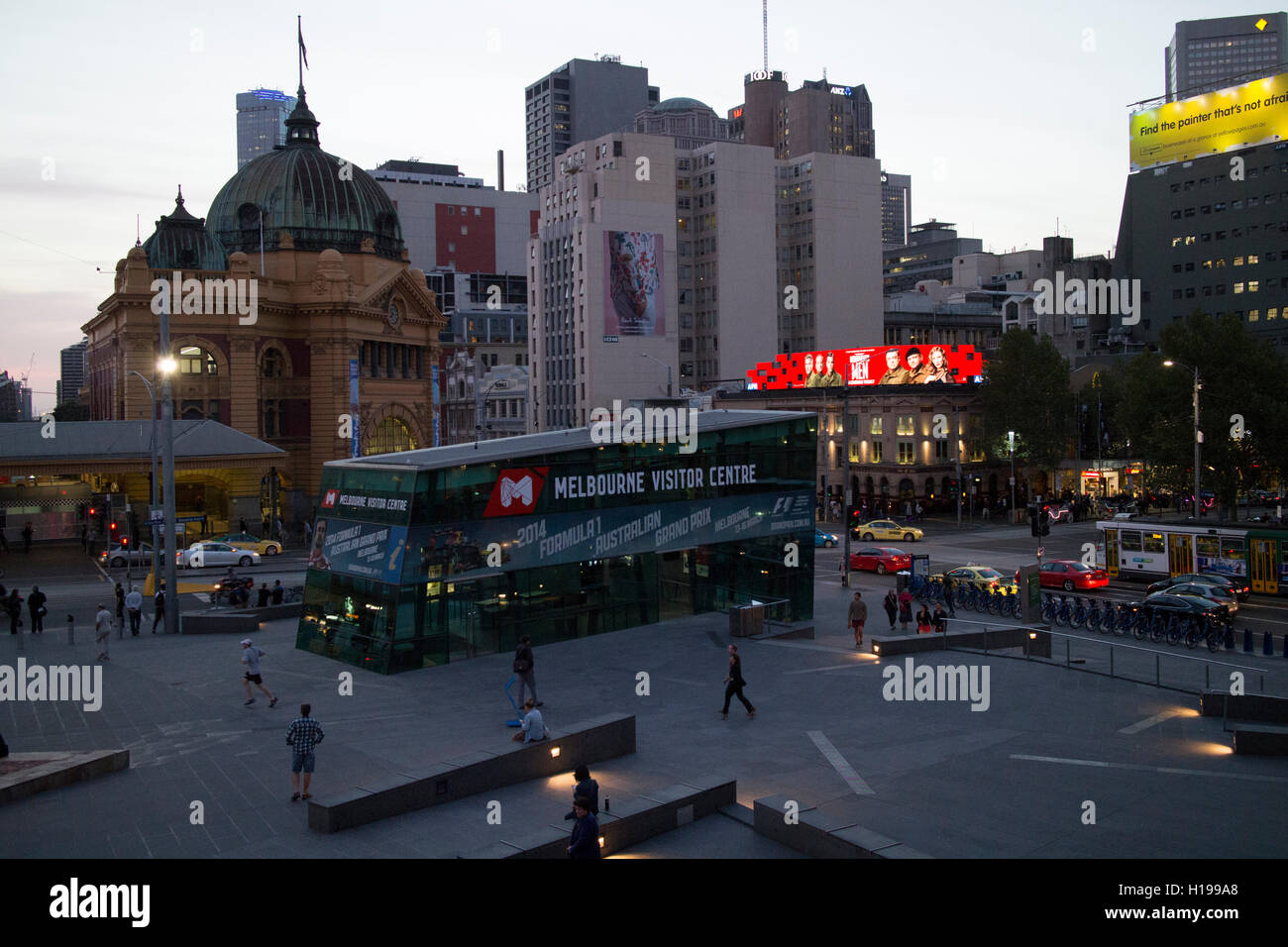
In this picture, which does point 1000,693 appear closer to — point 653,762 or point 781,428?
point 653,762

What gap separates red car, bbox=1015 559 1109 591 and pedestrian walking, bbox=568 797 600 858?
3528 centimetres

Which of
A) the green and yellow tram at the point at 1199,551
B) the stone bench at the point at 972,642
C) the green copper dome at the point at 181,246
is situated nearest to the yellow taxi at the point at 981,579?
the green and yellow tram at the point at 1199,551

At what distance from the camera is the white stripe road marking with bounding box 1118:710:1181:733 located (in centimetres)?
1922

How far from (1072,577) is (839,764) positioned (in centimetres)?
2858

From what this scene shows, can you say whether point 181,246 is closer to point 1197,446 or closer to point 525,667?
point 525,667

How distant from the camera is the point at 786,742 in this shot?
18.6m

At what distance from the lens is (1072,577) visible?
41938mm

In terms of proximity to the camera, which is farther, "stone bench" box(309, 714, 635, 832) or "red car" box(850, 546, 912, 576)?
"red car" box(850, 546, 912, 576)

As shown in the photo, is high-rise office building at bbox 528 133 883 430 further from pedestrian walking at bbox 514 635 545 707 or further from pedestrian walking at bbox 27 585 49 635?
pedestrian walking at bbox 514 635 545 707

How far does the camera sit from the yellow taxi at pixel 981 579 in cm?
3684

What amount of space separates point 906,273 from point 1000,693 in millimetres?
183622

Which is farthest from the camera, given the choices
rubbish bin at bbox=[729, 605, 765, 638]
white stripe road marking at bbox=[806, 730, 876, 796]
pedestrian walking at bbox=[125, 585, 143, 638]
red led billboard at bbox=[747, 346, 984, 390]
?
red led billboard at bbox=[747, 346, 984, 390]

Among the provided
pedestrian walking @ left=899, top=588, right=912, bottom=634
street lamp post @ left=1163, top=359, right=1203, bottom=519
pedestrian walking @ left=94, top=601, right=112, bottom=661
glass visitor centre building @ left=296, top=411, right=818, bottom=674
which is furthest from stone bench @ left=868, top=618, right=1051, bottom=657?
street lamp post @ left=1163, top=359, right=1203, bottom=519
